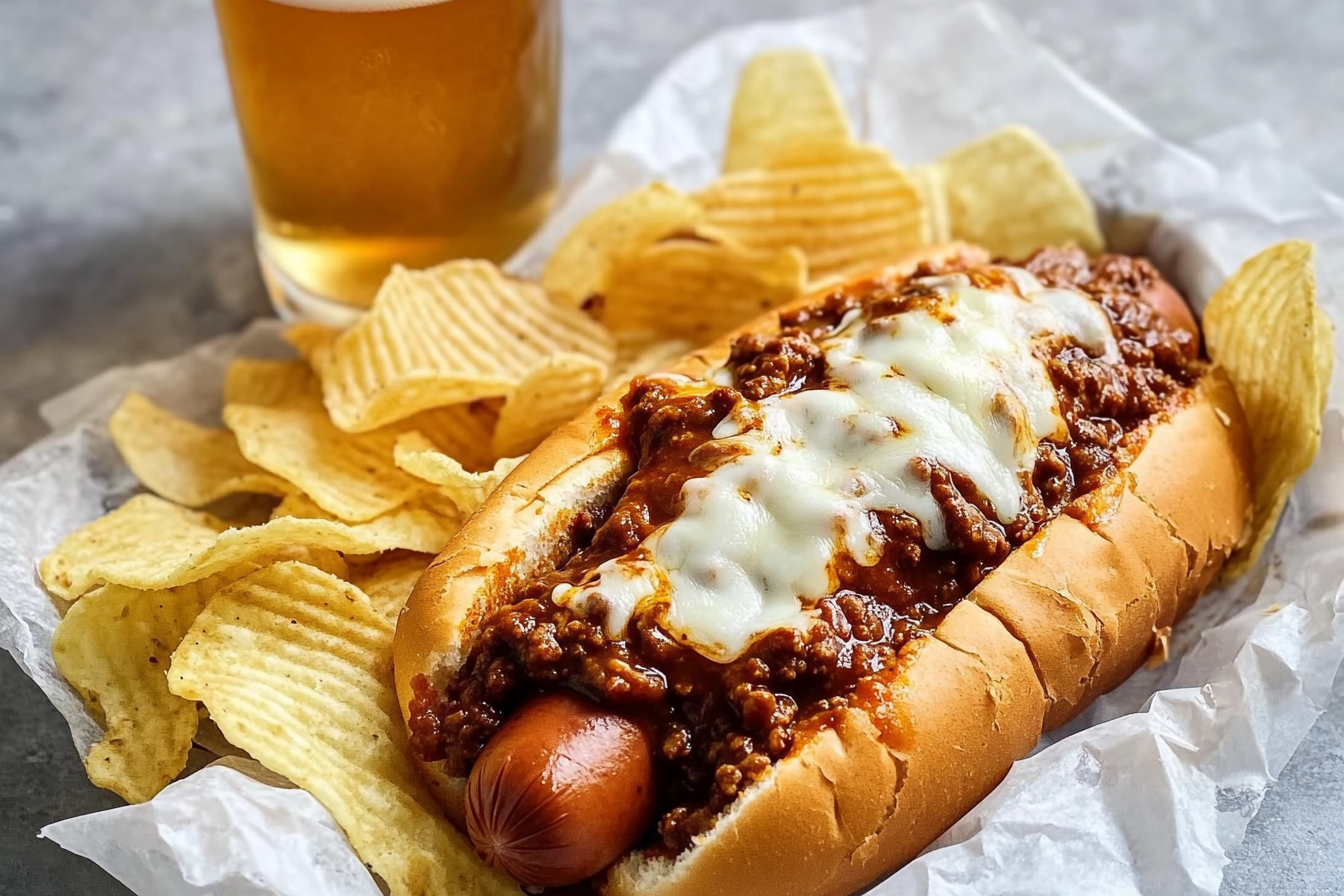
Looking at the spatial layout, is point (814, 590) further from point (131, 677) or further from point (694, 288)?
point (694, 288)

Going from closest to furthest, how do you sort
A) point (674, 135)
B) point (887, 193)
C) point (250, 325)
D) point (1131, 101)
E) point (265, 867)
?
point (265, 867) → point (887, 193) → point (250, 325) → point (674, 135) → point (1131, 101)

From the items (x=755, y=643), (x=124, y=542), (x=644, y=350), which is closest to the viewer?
(x=755, y=643)

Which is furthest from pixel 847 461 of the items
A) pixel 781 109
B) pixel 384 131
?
pixel 781 109

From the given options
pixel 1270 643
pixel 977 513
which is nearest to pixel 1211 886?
pixel 1270 643

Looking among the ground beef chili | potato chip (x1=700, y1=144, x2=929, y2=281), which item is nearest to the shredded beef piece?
the ground beef chili

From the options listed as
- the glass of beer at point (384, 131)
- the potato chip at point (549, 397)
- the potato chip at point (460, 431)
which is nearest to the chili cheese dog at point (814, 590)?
the potato chip at point (549, 397)

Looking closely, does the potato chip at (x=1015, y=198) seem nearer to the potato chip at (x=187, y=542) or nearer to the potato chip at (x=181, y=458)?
the potato chip at (x=187, y=542)

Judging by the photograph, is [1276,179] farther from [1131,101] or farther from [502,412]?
[502,412]
